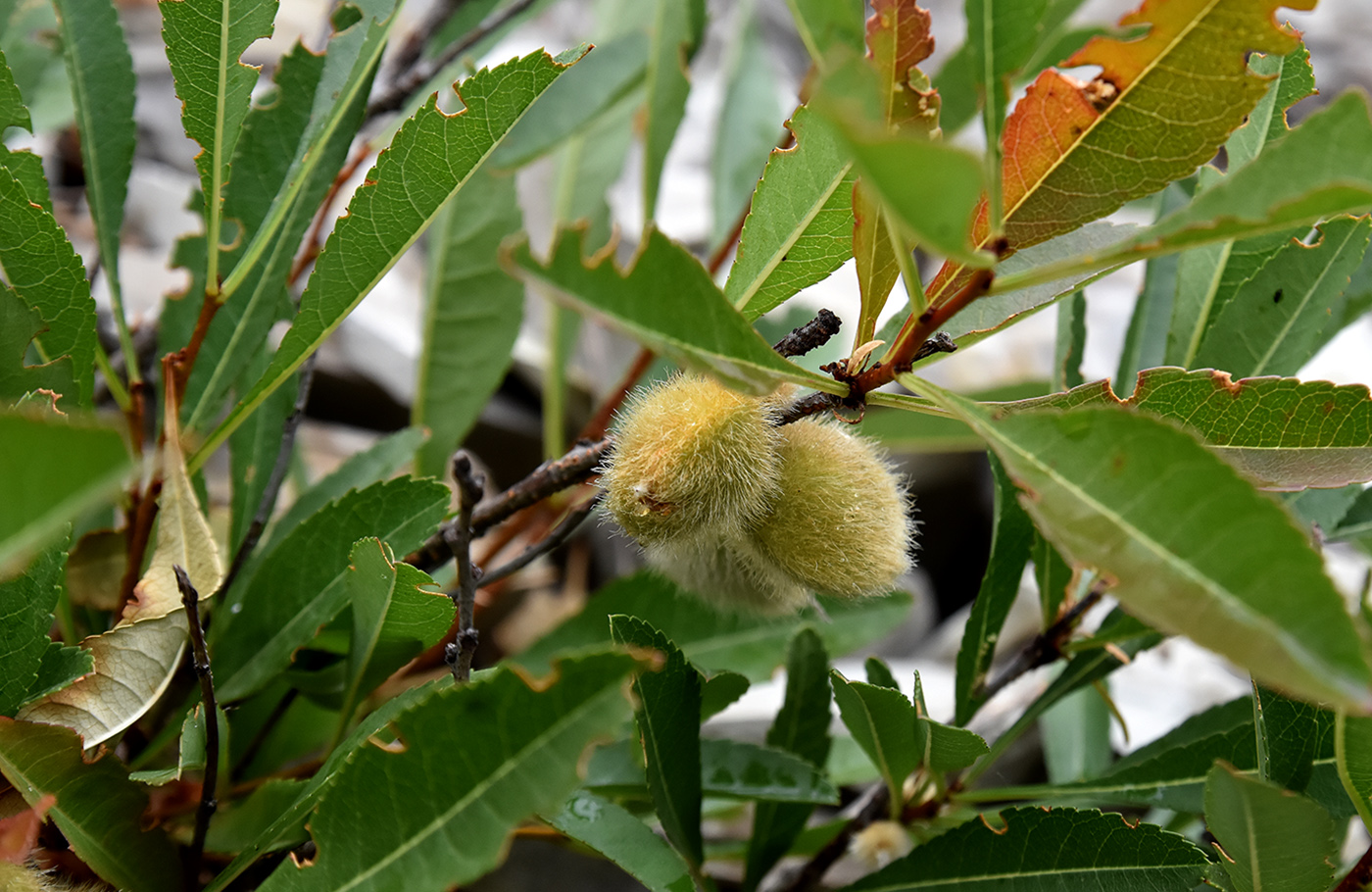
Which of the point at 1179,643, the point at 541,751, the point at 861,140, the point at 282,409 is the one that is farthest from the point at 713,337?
the point at 1179,643

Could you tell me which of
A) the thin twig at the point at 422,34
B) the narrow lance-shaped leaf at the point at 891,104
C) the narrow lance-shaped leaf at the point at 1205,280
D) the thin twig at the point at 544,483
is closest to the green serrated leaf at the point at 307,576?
the thin twig at the point at 544,483

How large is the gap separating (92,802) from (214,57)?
69 cm

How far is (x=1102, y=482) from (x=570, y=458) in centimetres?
57

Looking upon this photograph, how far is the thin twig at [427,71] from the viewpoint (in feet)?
5.34

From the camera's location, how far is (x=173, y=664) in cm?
94

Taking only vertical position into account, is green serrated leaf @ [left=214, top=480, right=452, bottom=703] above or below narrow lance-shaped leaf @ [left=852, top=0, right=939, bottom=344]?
below

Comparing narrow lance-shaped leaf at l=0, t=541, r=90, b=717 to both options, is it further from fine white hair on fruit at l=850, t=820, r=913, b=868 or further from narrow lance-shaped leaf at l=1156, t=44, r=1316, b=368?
narrow lance-shaped leaf at l=1156, t=44, r=1316, b=368

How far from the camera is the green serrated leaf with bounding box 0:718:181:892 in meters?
0.77

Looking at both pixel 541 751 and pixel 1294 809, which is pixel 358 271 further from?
pixel 1294 809

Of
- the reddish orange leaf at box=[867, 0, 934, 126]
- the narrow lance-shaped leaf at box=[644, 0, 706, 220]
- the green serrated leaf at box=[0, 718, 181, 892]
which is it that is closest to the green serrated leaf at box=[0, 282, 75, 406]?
the green serrated leaf at box=[0, 718, 181, 892]

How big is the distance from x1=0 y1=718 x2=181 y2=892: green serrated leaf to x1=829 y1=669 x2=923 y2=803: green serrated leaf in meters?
0.65

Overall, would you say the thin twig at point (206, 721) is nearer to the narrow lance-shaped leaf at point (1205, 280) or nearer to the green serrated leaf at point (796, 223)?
the green serrated leaf at point (796, 223)

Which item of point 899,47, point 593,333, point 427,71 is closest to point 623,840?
point 899,47

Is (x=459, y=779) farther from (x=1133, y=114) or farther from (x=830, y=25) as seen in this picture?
(x=1133, y=114)
